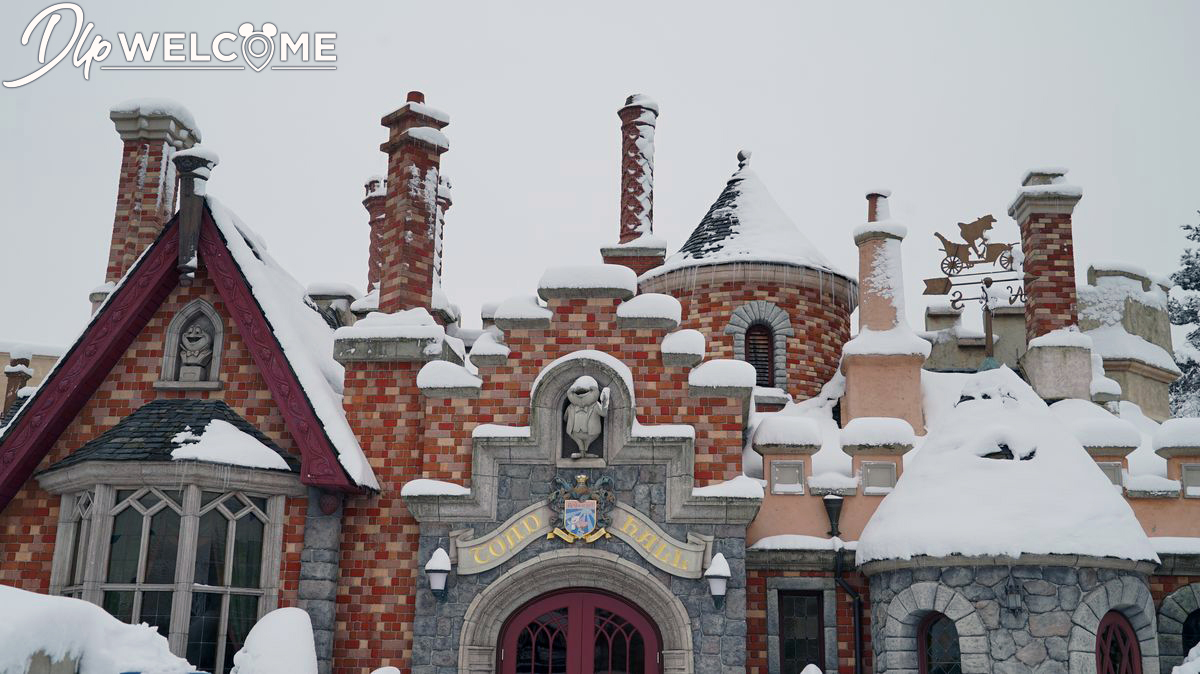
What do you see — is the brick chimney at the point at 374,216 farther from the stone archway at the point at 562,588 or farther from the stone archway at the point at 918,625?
the stone archway at the point at 918,625

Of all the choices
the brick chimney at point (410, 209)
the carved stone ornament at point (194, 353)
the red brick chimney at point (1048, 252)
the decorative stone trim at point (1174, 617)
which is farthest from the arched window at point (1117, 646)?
the carved stone ornament at point (194, 353)

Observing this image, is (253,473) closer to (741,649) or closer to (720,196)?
(741,649)

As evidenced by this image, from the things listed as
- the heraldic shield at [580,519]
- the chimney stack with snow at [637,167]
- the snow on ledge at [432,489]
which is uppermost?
the chimney stack with snow at [637,167]

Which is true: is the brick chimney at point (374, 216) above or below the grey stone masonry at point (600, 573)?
above

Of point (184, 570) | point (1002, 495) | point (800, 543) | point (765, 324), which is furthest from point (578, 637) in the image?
point (765, 324)

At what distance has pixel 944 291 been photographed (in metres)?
21.0

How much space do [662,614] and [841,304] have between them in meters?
9.46

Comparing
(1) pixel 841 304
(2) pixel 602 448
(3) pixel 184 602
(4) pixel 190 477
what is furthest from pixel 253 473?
(1) pixel 841 304

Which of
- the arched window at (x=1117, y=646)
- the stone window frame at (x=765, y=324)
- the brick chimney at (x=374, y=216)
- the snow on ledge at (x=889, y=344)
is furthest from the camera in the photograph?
the brick chimney at (x=374, y=216)

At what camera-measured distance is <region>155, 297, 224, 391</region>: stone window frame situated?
14656 millimetres

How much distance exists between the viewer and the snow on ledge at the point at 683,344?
14055 mm

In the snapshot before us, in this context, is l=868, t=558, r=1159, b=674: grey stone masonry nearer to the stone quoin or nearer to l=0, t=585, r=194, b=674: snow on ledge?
the stone quoin

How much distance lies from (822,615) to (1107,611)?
333 cm

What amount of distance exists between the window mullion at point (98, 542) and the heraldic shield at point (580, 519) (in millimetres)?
5197
